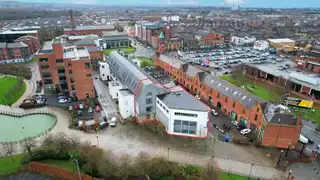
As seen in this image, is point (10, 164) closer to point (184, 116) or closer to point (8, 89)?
point (184, 116)

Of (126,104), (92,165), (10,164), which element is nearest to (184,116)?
(126,104)

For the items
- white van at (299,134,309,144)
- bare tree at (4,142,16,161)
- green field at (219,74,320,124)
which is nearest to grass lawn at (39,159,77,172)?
bare tree at (4,142,16,161)

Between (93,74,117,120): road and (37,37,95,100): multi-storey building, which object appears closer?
(93,74,117,120): road

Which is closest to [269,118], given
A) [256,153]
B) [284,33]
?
[256,153]

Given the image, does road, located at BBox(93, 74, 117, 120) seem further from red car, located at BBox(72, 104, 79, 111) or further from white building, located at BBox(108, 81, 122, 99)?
red car, located at BBox(72, 104, 79, 111)

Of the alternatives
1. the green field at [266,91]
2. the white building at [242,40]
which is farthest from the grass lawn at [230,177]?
the white building at [242,40]
